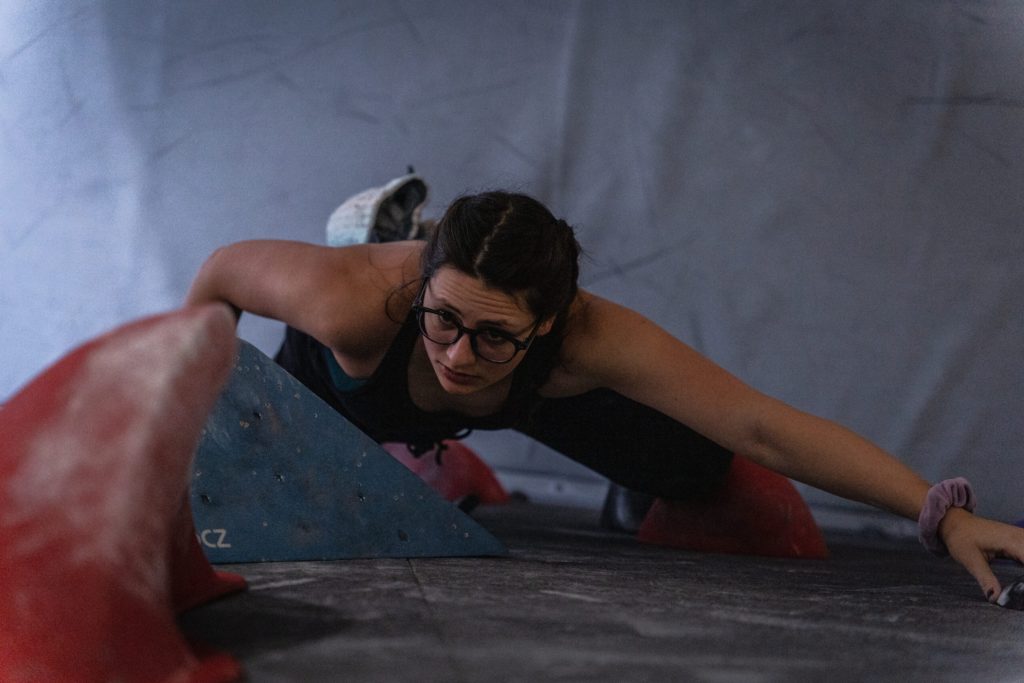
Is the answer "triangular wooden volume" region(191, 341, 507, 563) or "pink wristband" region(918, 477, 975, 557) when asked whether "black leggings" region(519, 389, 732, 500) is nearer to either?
"triangular wooden volume" region(191, 341, 507, 563)

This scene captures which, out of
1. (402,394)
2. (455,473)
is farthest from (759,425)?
(455,473)

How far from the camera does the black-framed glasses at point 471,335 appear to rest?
1.29 meters

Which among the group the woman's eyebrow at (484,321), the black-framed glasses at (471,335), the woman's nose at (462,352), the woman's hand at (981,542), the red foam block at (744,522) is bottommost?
the red foam block at (744,522)

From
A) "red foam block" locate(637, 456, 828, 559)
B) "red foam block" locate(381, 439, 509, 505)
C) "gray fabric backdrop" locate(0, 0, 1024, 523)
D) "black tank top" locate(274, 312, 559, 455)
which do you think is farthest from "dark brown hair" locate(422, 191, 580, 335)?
"gray fabric backdrop" locate(0, 0, 1024, 523)

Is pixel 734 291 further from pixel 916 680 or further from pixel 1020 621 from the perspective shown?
pixel 916 680

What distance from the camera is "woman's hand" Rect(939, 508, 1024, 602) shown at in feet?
4.00

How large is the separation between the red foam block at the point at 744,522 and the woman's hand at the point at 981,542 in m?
0.63

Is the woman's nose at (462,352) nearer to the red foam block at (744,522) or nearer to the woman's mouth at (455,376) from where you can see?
the woman's mouth at (455,376)

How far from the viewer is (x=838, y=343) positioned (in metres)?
2.62

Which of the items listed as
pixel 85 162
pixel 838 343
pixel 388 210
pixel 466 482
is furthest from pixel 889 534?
pixel 85 162

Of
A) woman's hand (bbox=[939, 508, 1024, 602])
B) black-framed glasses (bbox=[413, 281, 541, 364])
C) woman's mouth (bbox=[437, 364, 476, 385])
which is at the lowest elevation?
woman's hand (bbox=[939, 508, 1024, 602])

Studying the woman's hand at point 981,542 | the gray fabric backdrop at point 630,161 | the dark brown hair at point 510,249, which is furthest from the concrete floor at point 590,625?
the gray fabric backdrop at point 630,161

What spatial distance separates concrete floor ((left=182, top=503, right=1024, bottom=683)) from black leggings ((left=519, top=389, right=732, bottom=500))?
1.32ft

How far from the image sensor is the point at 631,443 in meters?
1.86
